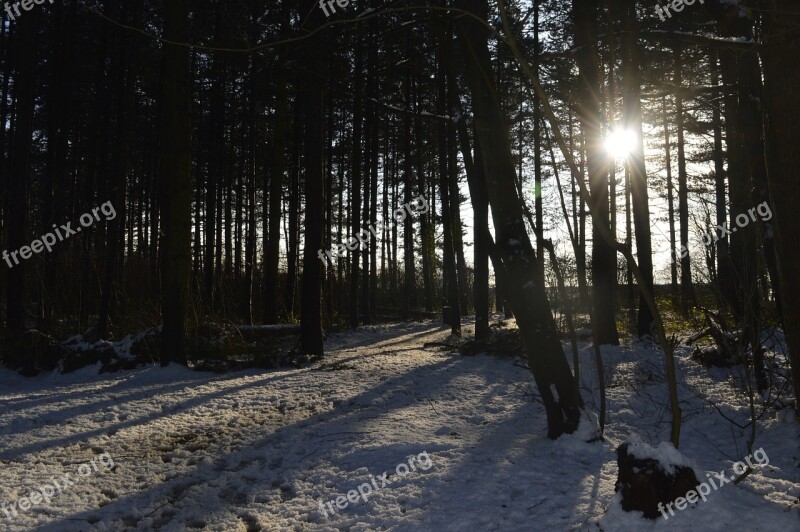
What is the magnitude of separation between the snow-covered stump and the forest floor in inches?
2.7

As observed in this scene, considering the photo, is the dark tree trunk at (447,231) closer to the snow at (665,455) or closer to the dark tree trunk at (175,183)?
the dark tree trunk at (175,183)

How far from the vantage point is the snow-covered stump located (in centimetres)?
227

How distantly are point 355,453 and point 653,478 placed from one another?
2.03 m

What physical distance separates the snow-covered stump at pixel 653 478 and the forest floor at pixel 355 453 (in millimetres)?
70

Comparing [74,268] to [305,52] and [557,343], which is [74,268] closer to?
[305,52]

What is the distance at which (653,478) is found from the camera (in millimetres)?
2277

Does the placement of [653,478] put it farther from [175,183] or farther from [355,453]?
[175,183]

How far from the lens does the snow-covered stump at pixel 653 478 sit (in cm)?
227

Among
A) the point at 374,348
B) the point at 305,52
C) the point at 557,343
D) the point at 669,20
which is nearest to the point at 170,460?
the point at 557,343

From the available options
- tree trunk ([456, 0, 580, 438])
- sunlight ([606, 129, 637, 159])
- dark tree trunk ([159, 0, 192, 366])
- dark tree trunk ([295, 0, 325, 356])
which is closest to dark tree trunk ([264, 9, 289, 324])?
dark tree trunk ([295, 0, 325, 356])

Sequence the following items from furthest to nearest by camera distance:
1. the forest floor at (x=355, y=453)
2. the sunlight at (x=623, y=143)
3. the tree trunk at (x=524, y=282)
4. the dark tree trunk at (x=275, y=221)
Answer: the dark tree trunk at (x=275, y=221), the tree trunk at (x=524, y=282), the forest floor at (x=355, y=453), the sunlight at (x=623, y=143)

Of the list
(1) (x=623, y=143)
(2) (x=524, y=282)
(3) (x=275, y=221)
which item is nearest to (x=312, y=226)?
(2) (x=524, y=282)

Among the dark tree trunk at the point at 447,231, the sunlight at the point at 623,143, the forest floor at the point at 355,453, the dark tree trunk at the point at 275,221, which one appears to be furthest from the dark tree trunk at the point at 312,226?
the sunlight at the point at 623,143

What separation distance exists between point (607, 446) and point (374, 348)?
23.3 ft
